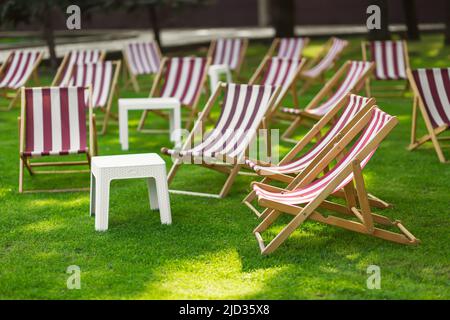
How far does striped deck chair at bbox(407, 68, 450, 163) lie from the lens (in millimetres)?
8070

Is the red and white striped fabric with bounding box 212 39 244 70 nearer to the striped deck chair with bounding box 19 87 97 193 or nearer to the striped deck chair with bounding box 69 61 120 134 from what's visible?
the striped deck chair with bounding box 69 61 120 134

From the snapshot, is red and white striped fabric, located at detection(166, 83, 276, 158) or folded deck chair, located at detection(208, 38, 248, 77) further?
folded deck chair, located at detection(208, 38, 248, 77)

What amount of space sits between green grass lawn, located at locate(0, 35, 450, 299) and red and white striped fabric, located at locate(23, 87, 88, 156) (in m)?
0.34

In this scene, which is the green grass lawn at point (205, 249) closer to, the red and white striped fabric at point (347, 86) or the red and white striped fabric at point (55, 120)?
the red and white striped fabric at point (55, 120)

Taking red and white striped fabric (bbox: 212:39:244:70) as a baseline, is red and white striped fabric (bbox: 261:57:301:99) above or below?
above

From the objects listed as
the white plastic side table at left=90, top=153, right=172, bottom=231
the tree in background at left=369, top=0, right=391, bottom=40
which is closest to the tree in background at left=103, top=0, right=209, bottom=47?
the tree in background at left=369, top=0, right=391, bottom=40

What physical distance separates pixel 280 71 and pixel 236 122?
3.18 metres

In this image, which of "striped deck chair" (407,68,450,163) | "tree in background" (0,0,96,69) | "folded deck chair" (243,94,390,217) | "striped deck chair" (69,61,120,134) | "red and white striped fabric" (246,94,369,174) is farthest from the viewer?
"tree in background" (0,0,96,69)

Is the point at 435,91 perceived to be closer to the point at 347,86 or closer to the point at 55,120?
the point at 347,86

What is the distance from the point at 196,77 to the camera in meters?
10.3

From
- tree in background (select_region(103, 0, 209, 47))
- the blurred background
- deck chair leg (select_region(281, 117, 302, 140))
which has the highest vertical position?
tree in background (select_region(103, 0, 209, 47))

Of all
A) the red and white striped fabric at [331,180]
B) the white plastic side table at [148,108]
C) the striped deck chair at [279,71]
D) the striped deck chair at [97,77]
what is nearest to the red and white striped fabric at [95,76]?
the striped deck chair at [97,77]

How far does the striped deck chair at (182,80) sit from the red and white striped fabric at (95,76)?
57cm

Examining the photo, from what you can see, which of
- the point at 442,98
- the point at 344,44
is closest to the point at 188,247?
the point at 442,98
